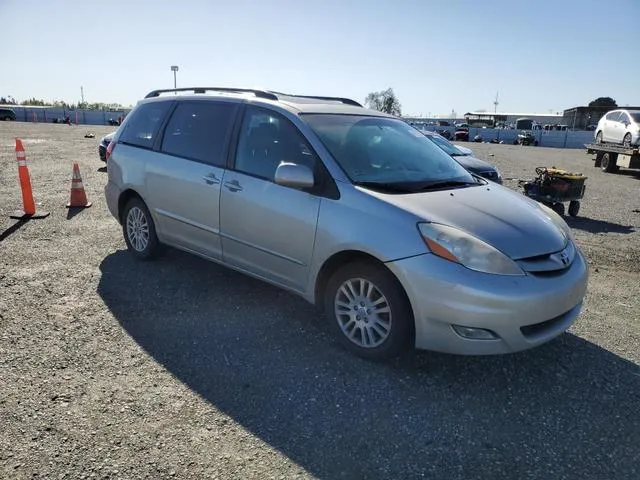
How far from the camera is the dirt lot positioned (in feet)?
8.35

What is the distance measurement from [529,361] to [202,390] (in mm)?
2338

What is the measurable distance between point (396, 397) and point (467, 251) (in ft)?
3.38

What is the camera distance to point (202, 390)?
314cm

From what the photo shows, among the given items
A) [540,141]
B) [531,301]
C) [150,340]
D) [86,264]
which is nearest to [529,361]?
[531,301]

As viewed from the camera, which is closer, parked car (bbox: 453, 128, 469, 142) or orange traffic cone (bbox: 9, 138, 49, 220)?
orange traffic cone (bbox: 9, 138, 49, 220)

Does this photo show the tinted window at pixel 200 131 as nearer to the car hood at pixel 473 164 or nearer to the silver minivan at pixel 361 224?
the silver minivan at pixel 361 224

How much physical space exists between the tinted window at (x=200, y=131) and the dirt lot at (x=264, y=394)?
1.29 metres

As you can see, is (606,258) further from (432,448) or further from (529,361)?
(432,448)

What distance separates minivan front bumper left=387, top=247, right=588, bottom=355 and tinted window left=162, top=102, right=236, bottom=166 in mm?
2138

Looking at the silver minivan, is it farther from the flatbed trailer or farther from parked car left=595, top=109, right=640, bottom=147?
parked car left=595, top=109, right=640, bottom=147

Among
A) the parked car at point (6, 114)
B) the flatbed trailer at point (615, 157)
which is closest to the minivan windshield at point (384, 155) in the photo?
the flatbed trailer at point (615, 157)

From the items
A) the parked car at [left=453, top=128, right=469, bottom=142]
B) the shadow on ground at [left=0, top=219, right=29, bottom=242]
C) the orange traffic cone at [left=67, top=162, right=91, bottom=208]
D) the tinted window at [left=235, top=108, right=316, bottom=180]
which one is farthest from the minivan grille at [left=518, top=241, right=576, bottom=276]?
the parked car at [left=453, top=128, right=469, bottom=142]

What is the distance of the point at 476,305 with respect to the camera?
9.82ft

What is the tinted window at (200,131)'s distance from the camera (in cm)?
445
